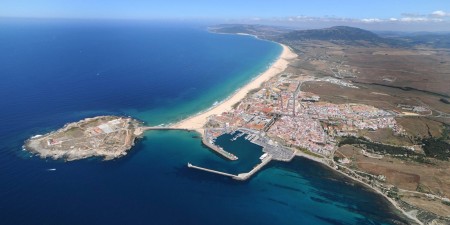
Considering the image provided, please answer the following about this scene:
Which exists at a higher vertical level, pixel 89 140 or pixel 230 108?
pixel 230 108

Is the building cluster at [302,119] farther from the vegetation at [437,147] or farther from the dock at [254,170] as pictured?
the dock at [254,170]

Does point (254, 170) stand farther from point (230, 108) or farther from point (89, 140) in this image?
point (89, 140)

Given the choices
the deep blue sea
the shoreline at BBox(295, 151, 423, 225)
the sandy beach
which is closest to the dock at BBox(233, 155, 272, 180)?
the deep blue sea

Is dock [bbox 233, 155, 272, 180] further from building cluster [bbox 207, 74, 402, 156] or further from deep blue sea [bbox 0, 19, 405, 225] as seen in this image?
building cluster [bbox 207, 74, 402, 156]

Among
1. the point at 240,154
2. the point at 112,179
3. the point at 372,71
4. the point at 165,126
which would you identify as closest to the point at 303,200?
the point at 240,154

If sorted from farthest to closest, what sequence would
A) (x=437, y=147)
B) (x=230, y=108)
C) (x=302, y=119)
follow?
1. (x=230, y=108)
2. (x=302, y=119)
3. (x=437, y=147)

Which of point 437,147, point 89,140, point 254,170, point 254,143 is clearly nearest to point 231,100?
point 254,143

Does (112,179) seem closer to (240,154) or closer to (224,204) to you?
(224,204)

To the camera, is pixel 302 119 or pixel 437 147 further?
pixel 302 119
